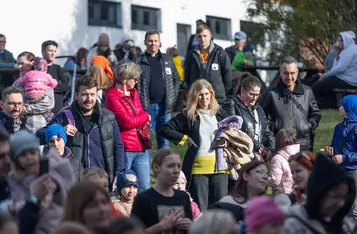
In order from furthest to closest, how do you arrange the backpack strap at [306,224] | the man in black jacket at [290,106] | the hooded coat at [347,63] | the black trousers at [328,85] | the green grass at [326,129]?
1. the black trousers at [328,85]
2. the hooded coat at [347,63]
3. the green grass at [326,129]
4. the man in black jacket at [290,106]
5. the backpack strap at [306,224]

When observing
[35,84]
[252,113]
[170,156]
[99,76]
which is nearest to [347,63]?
[99,76]

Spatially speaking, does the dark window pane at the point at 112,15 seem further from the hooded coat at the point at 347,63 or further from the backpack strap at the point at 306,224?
the backpack strap at the point at 306,224

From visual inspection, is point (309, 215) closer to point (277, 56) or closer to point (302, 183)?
point (302, 183)

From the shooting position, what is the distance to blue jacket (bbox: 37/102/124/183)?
43.0 ft

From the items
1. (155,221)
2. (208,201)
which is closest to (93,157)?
(208,201)

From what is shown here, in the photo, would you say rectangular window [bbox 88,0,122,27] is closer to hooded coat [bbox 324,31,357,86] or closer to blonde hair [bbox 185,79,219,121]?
hooded coat [bbox 324,31,357,86]

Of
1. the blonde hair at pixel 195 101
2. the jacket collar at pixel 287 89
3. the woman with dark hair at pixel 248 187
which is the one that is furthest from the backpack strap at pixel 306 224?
the jacket collar at pixel 287 89

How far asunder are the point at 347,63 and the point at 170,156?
39.9 feet

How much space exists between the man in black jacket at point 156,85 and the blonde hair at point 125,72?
2.08 meters

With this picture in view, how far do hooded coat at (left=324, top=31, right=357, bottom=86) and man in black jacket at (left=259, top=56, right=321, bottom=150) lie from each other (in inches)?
283

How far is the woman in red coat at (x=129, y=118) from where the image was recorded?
47.4 ft

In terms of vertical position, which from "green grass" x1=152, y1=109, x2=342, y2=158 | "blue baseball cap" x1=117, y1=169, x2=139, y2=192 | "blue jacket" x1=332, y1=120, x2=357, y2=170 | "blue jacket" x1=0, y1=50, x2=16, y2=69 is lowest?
"green grass" x1=152, y1=109, x2=342, y2=158

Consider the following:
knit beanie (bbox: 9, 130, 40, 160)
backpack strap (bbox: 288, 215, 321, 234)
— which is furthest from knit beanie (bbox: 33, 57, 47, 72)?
backpack strap (bbox: 288, 215, 321, 234)

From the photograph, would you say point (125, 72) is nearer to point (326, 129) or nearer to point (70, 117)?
point (70, 117)
